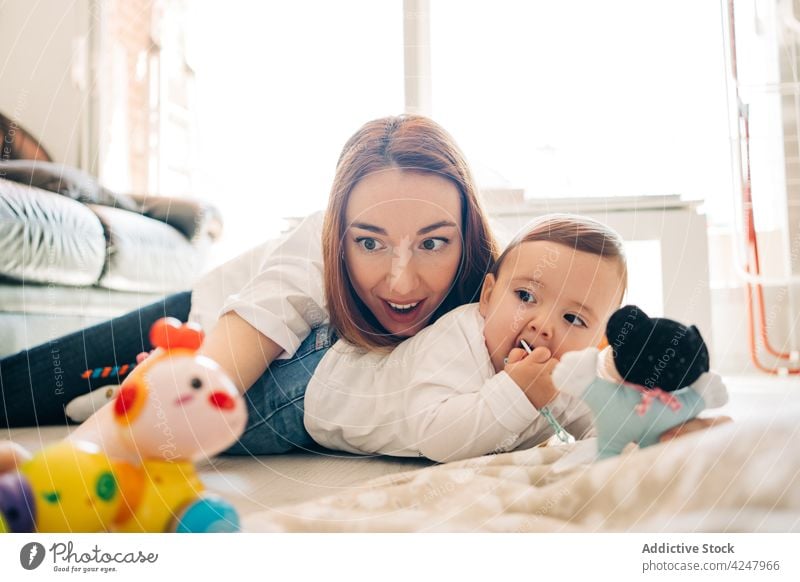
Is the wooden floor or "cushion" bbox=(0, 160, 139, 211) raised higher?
"cushion" bbox=(0, 160, 139, 211)

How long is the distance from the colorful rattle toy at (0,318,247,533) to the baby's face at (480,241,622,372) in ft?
0.61

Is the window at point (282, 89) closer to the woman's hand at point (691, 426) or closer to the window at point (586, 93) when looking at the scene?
the window at point (586, 93)

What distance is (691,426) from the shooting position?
0.42m

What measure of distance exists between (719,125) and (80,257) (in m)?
0.58

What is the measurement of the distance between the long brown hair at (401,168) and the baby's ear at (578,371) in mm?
104

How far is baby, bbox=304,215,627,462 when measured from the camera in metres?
0.46

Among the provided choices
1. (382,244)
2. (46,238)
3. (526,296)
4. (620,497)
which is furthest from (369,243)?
(46,238)

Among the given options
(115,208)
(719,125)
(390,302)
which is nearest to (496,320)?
(390,302)

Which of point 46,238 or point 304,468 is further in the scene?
point 46,238

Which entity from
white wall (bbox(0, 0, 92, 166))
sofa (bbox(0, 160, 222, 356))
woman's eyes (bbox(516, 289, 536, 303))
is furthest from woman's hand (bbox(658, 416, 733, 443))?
white wall (bbox(0, 0, 92, 166))

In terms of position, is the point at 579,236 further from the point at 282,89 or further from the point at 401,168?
the point at 282,89

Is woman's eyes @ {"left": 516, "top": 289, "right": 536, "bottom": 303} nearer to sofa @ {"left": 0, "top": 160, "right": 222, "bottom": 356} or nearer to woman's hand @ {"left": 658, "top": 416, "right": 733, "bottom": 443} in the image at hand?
woman's hand @ {"left": 658, "top": 416, "right": 733, "bottom": 443}

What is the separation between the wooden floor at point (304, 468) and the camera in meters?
0.43

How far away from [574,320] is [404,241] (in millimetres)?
124
